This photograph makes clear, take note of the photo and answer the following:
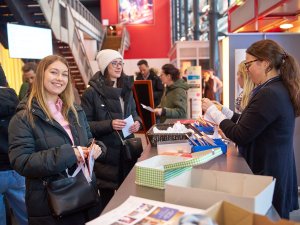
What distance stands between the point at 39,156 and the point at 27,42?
4.88 meters

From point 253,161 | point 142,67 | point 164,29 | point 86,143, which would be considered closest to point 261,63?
point 253,161

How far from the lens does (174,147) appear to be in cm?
196

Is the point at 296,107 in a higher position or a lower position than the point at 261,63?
lower

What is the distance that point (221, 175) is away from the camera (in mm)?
1381

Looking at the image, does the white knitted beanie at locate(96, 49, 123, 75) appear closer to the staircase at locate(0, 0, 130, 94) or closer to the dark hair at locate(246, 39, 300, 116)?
the dark hair at locate(246, 39, 300, 116)

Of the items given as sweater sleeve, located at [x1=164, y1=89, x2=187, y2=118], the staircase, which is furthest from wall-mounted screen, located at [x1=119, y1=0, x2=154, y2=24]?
sweater sleeve, located at [x1=164, y1=89, x2=187, y2=118]

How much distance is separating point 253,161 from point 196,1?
32.0ft

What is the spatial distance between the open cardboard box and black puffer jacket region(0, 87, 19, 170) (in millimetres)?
1728

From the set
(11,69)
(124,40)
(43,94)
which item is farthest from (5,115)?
(124,40)

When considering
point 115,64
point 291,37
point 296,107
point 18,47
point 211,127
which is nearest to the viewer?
point 296,107

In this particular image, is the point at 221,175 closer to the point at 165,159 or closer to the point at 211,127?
the point at 165,159

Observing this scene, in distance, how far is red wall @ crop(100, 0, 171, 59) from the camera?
20750mm

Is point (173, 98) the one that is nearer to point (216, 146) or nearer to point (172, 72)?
point (172, 72)

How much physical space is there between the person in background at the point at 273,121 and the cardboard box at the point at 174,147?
25 centimetres
